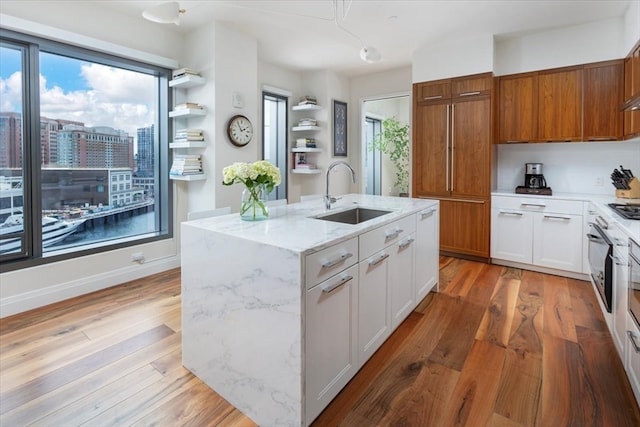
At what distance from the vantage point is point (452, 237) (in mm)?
4402

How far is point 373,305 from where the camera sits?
2.04m

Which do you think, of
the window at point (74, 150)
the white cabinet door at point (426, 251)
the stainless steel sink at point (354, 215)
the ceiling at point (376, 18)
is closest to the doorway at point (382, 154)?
the ceiling at point (376, 18)

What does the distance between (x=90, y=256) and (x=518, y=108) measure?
4750mm

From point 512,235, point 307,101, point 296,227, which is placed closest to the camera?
point 296,227

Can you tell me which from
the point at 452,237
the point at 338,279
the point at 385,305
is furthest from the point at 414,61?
the point at 338,279

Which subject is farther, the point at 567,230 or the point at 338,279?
the point at 567,230

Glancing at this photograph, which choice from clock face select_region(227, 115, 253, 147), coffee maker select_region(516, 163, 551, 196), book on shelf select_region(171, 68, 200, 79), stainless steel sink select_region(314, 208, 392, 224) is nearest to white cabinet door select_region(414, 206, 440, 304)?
stainless steel sink select_region(314, 208, 392, 224)

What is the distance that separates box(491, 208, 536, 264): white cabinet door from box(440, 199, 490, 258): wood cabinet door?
89 millimetres

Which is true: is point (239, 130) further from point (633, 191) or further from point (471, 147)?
point (633, 191)

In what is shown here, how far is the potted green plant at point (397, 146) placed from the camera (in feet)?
21.5

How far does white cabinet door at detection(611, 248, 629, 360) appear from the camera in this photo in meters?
1.87

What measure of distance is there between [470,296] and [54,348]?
3.22m

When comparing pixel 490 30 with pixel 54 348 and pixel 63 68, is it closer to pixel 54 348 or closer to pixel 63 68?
pixel 63 68

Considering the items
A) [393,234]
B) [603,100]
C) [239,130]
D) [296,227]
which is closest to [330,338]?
[296,227]
